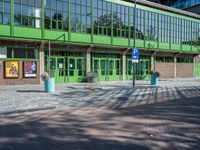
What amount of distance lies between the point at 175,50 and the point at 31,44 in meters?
22.6

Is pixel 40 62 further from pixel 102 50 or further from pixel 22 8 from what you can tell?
pixel 102 50

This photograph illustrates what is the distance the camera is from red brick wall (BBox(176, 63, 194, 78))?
4303cm

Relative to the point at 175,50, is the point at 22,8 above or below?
above

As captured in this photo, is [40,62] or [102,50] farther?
[102,50]

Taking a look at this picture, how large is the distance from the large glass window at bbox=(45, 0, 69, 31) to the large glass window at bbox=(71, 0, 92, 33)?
891 millimetres

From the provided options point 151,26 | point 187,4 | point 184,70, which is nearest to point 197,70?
point 184,70

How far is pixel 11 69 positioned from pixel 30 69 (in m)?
1.82

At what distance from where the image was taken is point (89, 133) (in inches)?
293

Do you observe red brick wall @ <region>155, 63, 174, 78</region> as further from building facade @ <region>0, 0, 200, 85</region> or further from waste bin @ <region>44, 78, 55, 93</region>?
waste bin @ <region>44, 78, 55, 93</region>

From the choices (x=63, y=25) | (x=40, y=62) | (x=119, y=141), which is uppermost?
(x=63, y=25)

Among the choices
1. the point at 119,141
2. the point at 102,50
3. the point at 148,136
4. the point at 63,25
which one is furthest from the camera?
the point at 102,50

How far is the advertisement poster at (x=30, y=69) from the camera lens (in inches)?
1004

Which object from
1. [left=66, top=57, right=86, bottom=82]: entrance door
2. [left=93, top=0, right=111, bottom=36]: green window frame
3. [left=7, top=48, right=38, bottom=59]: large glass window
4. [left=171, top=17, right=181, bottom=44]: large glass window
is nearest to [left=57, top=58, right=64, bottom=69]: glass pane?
[left=66, top=57, right=86, bottom=82]: entrance door

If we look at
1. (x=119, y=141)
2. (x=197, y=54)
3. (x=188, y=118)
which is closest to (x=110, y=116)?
(x=188, y=118)
